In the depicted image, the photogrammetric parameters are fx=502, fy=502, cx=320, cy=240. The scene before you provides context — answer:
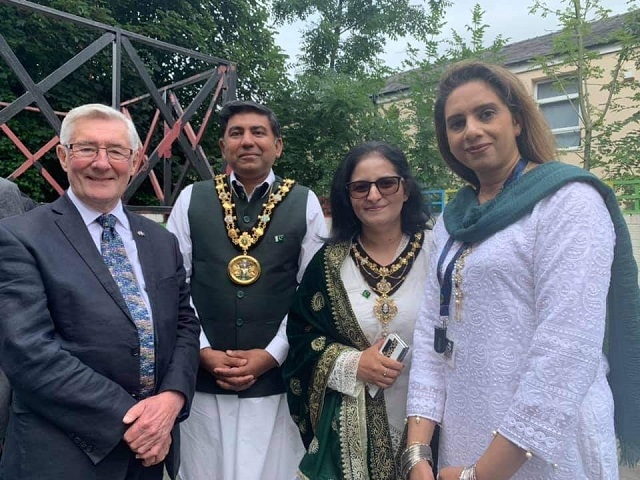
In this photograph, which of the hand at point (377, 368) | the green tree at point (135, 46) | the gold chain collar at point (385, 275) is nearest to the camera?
the hand at point (377, 368)

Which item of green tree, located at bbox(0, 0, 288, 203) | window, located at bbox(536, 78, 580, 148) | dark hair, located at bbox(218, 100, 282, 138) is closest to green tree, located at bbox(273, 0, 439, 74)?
green tree, located at bbox(0, 0, 288, 203)

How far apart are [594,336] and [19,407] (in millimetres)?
1535

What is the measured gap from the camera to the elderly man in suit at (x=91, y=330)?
1.38m

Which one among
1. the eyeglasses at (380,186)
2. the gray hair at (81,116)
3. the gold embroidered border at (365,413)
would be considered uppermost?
the gray hair at (81,116)

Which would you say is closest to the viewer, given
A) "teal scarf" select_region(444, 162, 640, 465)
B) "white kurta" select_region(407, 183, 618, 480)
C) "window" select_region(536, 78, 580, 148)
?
"white kurta" select_region(407, 183, 618, 480)

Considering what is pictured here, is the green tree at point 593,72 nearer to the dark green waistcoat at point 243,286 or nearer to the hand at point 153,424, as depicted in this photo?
the dark green waistcoat at point 243,286

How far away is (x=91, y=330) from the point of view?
1.46 m

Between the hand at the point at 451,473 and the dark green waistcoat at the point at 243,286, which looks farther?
the dark green waistcoat at the point at 243,286

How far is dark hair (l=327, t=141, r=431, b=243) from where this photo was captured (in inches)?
76.0

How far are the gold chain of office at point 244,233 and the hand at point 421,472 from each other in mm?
1030

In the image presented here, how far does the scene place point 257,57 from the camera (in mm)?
10328

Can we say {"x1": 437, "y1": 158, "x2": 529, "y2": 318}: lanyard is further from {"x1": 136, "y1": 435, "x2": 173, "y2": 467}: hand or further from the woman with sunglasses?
{"x1": 136, "y1": 435, "x2": 173, "y2": 467}: hand

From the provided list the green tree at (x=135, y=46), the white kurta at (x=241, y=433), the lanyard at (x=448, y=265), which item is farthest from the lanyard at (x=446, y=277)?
the green tree at (x=135, y=46)

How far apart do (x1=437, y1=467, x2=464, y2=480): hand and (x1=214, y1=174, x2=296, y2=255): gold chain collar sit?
3.89ft
